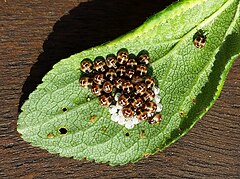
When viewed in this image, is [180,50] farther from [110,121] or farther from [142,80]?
[110,121]

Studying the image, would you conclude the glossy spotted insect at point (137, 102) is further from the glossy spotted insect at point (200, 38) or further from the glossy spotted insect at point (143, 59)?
the glossy spotted insect at point (200, 38)

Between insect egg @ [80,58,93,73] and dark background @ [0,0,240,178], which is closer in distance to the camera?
insect egg @ [80,58,93,73]

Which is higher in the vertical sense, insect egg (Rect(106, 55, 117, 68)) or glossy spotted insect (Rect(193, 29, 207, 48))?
glossy spotted insect (Rect(193, 29, 207, 48))

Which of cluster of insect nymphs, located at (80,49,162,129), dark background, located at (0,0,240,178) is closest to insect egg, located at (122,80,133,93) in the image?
cluster of insect nymphs, located at (80,49,162,129)

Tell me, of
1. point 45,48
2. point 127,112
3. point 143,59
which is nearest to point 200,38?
point 143,59

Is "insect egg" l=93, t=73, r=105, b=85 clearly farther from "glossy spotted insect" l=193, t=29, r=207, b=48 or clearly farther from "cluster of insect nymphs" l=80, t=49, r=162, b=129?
"glossy spotted insect" l=193, t=29, r=207, b=48

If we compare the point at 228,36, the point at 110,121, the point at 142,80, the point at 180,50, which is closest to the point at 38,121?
the point at 110,121

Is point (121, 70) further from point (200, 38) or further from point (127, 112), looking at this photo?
point (200, 38)
